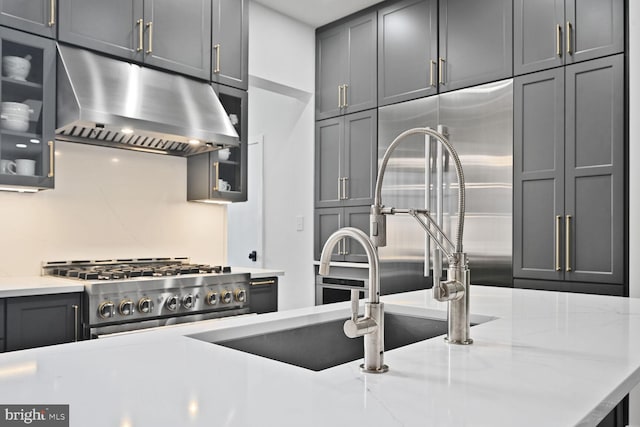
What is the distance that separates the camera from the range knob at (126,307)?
A: 247 centimetres

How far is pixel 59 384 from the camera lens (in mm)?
864

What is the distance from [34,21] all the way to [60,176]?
85 centimetres

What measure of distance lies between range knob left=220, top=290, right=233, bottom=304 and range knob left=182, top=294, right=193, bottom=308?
0.20m

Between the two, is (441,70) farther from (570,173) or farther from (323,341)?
(323,341)

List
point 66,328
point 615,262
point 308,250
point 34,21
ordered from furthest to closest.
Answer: point 308,250 < point 615,262 < point 34,21 < point 66,328

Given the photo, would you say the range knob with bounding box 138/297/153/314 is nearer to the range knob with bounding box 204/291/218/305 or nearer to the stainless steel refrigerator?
the range knob with bounding box 204/291/218/305

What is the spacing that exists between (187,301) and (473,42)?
97.1 inches

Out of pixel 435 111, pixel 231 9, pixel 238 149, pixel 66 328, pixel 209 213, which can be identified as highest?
pixel 231 9

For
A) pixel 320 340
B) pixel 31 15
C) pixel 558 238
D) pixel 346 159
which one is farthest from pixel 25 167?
pixel 558 238

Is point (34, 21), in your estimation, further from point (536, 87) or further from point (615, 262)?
point (615, 262)

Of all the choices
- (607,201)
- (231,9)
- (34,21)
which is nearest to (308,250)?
(231,9)

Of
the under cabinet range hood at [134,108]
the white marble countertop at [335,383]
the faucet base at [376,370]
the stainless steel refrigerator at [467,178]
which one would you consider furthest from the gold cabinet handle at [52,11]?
the faucet base at [376,370]

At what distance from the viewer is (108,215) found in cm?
313

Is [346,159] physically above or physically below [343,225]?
above
